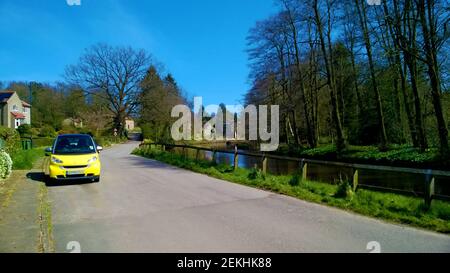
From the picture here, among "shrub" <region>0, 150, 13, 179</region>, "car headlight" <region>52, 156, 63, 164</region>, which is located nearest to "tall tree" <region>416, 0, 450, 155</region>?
"car headlight" <region>52, 156, 63, 164</region>

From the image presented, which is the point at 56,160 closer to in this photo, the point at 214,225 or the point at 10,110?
the point at 214,225

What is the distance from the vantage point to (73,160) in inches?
400

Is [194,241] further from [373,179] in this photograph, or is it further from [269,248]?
[373,179]

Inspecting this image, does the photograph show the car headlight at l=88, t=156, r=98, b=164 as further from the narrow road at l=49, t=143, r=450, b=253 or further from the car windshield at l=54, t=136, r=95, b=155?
the narrow road at l=49, t=143, r=450, b=253

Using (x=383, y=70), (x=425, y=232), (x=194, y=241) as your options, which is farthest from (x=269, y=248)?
(x=383, y=70)

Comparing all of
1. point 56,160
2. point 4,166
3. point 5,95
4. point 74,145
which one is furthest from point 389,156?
point 5,95

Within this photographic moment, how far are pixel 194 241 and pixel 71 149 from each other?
296 inches

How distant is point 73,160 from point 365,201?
8.30 m

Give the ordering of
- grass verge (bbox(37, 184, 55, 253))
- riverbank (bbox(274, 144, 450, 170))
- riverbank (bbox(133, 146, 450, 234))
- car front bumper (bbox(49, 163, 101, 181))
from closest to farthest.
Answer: grass verge (bbox(37, 184, 55, 253)), riverbank (bbox(133, 146, 450, 234)), car front bumper (bbox(49, 163, 101, 181)), riverbank (bbox(274, 144, 450, 170))

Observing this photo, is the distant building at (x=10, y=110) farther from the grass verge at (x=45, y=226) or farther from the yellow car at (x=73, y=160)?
the grass verge at (x=45, y=226)

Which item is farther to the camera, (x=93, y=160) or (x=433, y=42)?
(x=433, y=42)

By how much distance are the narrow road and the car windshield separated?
1894 mm

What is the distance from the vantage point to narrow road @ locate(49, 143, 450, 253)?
4.77 metres
